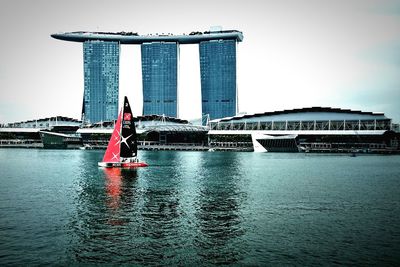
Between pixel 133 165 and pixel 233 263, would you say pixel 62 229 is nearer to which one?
pixel 233 263

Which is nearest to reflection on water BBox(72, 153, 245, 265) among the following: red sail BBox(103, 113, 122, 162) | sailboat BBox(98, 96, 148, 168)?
sailboat BBox(98, 96, 148, 168)

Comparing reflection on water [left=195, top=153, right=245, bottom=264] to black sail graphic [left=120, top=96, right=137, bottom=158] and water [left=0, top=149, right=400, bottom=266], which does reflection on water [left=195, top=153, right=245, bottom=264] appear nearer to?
water [left=0, top=149, right=400, bottom=266]

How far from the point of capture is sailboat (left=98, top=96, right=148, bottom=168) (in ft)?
338

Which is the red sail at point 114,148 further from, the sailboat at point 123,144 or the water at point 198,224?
the water at point 198,224

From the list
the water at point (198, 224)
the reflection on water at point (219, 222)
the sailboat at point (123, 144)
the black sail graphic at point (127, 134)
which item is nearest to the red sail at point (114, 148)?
the sailboat at point (123, 144)

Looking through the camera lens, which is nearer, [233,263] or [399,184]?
[233,263]

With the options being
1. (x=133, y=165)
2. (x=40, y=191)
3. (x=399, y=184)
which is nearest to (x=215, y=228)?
(x=40, y=191)

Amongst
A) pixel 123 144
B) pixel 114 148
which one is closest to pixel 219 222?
pixel 123 144

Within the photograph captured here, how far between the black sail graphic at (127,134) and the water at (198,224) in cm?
2820

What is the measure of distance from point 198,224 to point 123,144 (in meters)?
66.0

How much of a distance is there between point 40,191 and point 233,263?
154ft

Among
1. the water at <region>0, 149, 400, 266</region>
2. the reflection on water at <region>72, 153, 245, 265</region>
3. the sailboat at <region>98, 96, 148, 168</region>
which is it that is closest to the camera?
the water at <region>0, 149, 400, 266</region>

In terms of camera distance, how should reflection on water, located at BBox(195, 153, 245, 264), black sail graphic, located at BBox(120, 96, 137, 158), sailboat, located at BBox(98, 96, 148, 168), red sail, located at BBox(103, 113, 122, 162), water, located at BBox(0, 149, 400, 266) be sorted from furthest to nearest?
red sail, located at BBox(103, 113, 122, 162)
sailboat, located at BBox(98, 96, 148, 168)
black sail graphic, located at BBox(120, 96, 137, 158)
reflection on water, located at BBox(195, 153, 245, 264)
water, located at BBox(0, 149, 400, 266)

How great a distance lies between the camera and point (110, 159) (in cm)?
10944
